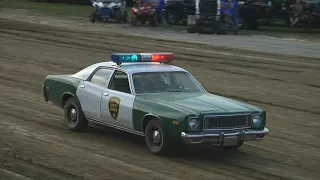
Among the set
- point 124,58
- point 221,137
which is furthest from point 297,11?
point 221,137

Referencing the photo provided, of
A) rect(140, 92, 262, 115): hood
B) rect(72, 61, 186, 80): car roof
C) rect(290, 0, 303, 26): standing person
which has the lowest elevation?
rect(290, 0, 303, 26): standing person

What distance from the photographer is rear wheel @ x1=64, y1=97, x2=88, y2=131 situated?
12301mm

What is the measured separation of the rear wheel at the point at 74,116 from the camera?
40.4 feet

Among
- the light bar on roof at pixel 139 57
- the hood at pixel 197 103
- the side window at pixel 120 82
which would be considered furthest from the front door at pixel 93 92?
the hood at pixel 197 103

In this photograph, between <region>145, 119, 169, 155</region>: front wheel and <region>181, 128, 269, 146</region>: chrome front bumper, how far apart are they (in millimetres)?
414

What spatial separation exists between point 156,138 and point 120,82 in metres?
1.50

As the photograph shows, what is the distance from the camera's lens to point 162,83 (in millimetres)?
11578

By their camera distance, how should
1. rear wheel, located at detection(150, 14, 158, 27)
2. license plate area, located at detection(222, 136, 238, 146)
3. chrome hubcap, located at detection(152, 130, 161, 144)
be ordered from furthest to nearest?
rear wheel, located at detection(150, 14, 158, 27) < chrome hubcap, located at detection(152, 130, 161, 144) < license plate area, located at detection(222, 136, 238, 146)

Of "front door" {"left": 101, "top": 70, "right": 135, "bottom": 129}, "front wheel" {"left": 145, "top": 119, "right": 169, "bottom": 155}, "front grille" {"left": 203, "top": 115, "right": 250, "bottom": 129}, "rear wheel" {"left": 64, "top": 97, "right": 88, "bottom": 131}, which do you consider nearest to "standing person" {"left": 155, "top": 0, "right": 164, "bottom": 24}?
"rear wheel" {"left": 64, "top": 97, "right": 88, "bottom": 131}

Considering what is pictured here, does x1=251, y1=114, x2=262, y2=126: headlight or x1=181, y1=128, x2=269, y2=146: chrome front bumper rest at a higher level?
x1=251, y1=114, x2=262, y2=126: headlight

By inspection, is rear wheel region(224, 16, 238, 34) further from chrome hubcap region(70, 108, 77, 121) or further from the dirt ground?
chrome hubcap region(70, 108, 77, 121)

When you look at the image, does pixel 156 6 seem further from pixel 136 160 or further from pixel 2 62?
pixel 136 160

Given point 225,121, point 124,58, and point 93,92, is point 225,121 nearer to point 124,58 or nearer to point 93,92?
point 124,58

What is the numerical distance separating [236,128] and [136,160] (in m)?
1.51
